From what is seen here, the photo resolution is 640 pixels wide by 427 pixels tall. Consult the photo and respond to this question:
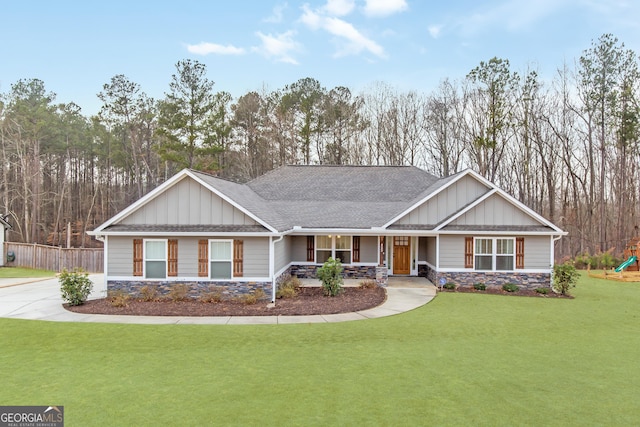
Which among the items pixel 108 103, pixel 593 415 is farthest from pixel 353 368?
pixel 108 103

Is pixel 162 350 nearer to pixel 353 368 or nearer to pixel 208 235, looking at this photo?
pixel 353 368

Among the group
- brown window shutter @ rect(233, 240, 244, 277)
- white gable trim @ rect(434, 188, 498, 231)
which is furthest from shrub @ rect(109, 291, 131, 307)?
white gable trim @ rect(434, 188, 498, 231)

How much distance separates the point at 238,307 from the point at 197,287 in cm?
200

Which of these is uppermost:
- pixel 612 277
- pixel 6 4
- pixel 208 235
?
pixel 6 4

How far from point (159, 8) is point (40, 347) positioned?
1483 cm

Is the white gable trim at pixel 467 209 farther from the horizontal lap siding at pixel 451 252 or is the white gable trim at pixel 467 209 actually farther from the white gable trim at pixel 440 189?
the white gable trim at pixel 440 189

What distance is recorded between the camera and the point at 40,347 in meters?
8.08

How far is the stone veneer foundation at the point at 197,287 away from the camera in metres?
13.0

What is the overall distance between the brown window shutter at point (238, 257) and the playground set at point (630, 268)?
18.9m

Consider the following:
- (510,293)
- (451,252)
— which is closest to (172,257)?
(451,252)

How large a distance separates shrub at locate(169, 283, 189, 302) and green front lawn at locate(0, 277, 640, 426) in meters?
3.08

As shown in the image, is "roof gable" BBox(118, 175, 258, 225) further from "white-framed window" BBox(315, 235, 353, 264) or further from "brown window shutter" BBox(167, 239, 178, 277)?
"white-framed window" BBox(315, 235, 353, 264)

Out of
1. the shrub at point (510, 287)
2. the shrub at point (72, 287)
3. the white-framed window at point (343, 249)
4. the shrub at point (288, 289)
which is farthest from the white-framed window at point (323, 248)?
the shrub at point (72, 287)

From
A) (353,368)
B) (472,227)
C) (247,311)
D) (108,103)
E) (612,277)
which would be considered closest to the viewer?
(353,368)
